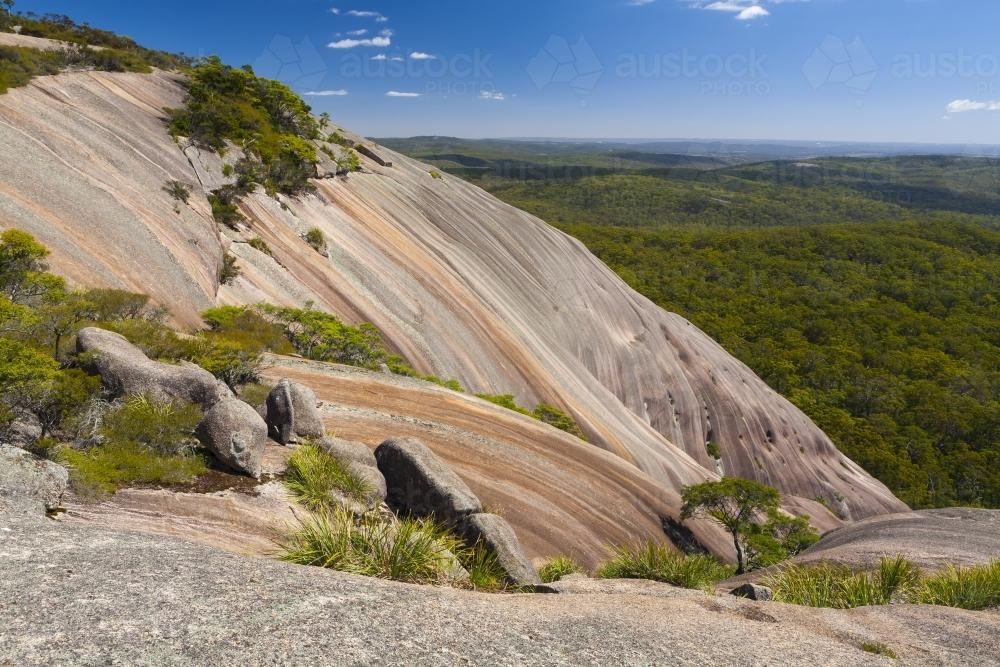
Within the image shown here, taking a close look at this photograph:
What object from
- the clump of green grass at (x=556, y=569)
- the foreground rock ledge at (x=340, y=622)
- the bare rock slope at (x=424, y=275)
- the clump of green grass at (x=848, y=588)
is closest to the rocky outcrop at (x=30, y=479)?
the foreground rock ledge at (x=340, y=622)

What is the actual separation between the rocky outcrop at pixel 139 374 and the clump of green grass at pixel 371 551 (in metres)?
3.40

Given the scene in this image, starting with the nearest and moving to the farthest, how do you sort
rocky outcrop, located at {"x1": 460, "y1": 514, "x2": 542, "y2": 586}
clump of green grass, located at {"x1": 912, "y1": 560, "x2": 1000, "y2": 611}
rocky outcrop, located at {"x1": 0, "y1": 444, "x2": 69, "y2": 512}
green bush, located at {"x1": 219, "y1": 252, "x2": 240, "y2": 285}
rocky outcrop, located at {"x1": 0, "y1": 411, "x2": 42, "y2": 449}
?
rocky outcrop, located at {"x1": 0, "y1": 444, "x2": 69, "y2": 512} → rocky outcrop, located at {"x1": 0, "y1": 411, "x2": 42, "y2": 449} → clump of green grass, located at {"x1": 912, "y1": 560, "x2": 1000, "y2": 611} → rocky outcrop, located at {"x1": 460, "y1": 514, "x2": 542, "y2": 586} → green bush, located at {"x1": 219, "y1": 252, "x2": 240, "y2": 285}

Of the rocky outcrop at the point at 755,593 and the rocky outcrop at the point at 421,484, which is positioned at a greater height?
the rocky outcrop at the point at 421,484

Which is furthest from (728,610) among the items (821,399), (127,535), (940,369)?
(940,369)

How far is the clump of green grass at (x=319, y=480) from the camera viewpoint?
8.72m

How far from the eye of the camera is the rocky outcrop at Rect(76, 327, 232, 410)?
8.78 meters

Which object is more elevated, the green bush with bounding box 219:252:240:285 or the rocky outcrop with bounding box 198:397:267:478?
the green bush with bounding box 219:252:240:285

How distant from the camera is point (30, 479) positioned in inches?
256

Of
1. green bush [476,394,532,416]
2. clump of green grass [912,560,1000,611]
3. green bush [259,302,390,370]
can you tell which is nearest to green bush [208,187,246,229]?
green bush [259,302,390,370]

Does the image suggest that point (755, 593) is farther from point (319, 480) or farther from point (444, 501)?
point (319, 480)

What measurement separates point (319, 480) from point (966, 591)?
972 centimetres

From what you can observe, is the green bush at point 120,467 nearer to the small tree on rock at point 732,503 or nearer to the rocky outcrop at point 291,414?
the rocky outcrop at point 291,414

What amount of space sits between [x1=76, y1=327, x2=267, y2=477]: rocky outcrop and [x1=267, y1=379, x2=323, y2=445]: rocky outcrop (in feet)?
3.42

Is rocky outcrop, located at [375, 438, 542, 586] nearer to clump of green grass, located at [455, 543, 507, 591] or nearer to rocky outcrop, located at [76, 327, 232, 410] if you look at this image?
clump of green grass, located at [455, 543, 507, 591]
